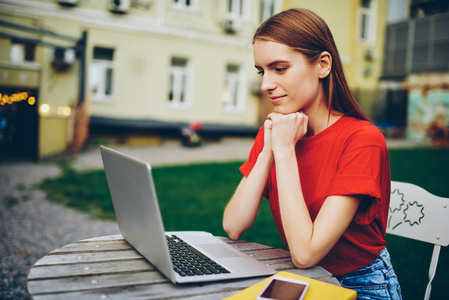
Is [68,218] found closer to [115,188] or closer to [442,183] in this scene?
[115,188]

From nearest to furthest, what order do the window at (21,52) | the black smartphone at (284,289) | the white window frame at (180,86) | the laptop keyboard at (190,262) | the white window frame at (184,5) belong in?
the black smartphone at (284,289) → the laptop keyboard at (190,262) → the window at (21,52) → the white window frame at (184,5) → the white window frame at (180,86)

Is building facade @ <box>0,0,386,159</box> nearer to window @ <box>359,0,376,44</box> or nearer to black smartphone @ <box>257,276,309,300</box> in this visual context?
window @ <box>359,0,376,44</box>

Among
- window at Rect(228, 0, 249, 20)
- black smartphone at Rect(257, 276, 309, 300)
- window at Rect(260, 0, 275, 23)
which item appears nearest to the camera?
black smartphone at Rect(257, 276, 309, 300)

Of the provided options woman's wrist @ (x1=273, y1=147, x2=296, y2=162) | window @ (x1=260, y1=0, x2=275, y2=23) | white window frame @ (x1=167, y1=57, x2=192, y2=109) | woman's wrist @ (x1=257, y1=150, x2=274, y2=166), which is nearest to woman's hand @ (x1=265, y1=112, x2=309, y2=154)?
woman's wrist @ (x1=273, y1=147, x2=296, y2=162)

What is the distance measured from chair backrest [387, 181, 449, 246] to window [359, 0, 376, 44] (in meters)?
17.6

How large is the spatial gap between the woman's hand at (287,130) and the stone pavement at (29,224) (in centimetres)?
248

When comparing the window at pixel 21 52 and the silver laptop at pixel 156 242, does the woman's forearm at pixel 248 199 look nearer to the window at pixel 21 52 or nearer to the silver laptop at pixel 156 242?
the silver laptop at pixel 156 242

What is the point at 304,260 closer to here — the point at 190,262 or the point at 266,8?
the point at 190,262

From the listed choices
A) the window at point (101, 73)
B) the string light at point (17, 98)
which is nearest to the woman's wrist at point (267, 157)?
the string light at point (17, 98)

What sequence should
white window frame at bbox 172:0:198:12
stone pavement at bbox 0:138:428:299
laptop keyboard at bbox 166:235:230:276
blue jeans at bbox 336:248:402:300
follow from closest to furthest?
laptop keyboard at bbox 166:235:230:276
blue jeans at bbox 336:248:402:300
stone pavement at bbox 0:138:428:299
white window frame at bbox 172:0:198:12

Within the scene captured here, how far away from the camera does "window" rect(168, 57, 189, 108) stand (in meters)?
13.9

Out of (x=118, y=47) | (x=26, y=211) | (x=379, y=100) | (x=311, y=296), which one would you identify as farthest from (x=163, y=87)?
(x=311, y=296)

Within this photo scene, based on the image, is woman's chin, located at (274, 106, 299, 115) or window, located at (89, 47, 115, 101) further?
window, located at (89, 47, 115, 101)

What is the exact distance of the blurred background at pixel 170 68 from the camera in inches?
400
